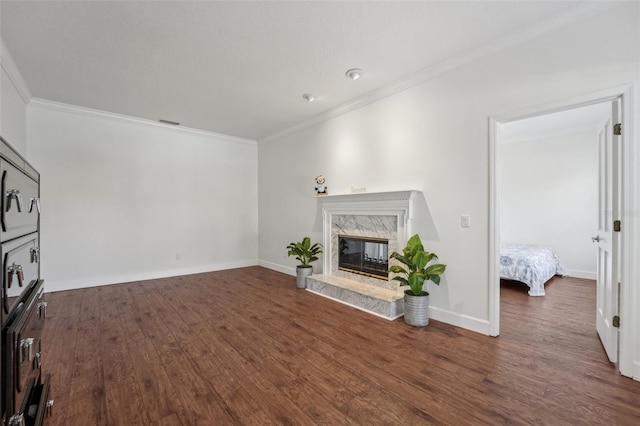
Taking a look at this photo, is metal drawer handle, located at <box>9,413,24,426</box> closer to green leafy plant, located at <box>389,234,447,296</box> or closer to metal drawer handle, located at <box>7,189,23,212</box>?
metal drawer handle, located at <box>7,189,23,212</box>

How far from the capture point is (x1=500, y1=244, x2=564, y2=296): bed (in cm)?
420

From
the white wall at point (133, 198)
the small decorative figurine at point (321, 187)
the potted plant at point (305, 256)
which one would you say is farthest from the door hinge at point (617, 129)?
the white wall at point (133, 198)

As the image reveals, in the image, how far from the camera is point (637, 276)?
2084mm

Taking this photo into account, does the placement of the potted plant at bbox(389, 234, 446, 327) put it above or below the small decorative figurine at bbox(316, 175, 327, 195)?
below

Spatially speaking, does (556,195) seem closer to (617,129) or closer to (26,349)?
(617,129)

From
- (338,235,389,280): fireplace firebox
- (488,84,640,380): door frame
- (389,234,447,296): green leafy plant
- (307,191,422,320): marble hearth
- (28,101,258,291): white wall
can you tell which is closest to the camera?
(488,84,640,380): door frame

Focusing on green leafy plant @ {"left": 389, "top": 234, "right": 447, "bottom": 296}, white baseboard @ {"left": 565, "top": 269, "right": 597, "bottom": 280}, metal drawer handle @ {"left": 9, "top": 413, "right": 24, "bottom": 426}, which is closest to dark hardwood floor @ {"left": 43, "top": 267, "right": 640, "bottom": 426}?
green leafy plant @ {"left": 389, "top": 234, "right": 447, "bottom": 296}

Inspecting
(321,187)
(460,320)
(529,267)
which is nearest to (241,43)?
(321,187)

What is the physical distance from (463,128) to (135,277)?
543 centimetres

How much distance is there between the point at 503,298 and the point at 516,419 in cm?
280

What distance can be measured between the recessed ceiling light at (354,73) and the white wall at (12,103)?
3.36 m

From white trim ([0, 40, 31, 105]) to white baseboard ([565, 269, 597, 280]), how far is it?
8.45 meters

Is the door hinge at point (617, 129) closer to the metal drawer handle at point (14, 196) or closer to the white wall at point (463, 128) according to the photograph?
the white wall at point (463, 128)

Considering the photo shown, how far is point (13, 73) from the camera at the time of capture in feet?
10.6
